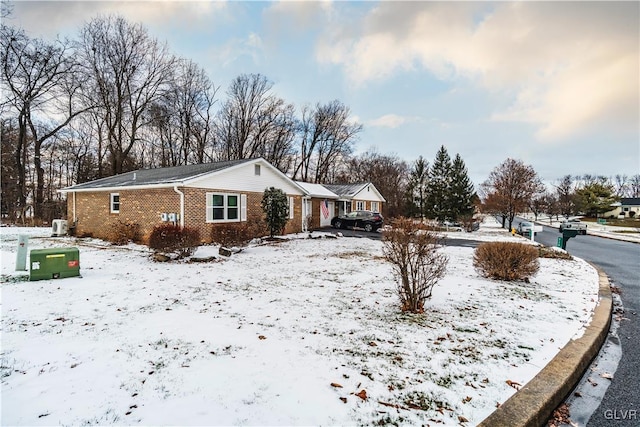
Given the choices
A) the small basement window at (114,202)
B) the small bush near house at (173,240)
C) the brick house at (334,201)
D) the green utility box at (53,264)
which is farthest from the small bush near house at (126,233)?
the brick house at (334,201)

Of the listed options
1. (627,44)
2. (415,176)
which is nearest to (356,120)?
(415,176)

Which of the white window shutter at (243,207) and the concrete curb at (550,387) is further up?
the white window shutter at (243,207)

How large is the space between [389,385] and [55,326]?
178 inches

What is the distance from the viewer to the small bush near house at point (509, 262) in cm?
742

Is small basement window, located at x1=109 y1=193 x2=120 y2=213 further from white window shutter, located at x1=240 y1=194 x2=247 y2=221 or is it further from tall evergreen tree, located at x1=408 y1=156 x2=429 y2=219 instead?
tall evergreen tree, located at x1=408 y1=156 x2=429 y2=219

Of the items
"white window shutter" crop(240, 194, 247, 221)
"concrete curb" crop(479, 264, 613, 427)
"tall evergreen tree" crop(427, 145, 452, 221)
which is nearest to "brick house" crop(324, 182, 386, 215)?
"tall evergreen tree" crop(427, 145, 452, 221)

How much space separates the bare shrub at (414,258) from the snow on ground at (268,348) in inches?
12.8

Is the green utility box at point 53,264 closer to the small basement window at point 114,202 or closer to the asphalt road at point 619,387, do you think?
the asphalt road at point 619,387

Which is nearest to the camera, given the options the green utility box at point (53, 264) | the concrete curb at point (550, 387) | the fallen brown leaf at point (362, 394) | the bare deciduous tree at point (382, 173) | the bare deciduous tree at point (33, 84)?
the concrete curb at point (550, 387)

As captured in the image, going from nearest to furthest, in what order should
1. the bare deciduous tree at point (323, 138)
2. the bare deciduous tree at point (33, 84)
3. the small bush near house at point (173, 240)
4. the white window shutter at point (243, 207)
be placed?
the small bush near house at point (173, 240) < the white window shutter at point (243, 207) < the bare deciduous tree at point (33, 84) < the bare deciduous tree at point (323, 138)

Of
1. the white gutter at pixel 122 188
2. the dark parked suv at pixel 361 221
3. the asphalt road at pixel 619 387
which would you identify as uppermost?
the white gutter at pixel 122 188

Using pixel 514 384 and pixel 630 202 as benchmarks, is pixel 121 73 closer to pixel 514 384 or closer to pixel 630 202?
pixel 514 384

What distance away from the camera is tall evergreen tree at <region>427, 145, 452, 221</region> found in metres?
34.5

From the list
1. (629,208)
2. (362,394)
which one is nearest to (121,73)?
(362,394)
